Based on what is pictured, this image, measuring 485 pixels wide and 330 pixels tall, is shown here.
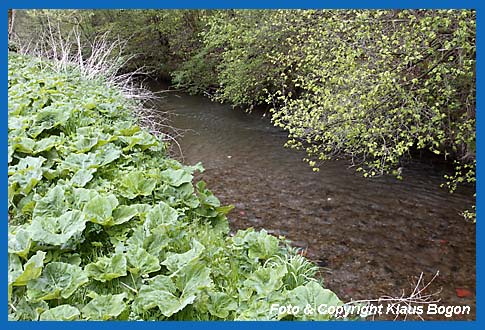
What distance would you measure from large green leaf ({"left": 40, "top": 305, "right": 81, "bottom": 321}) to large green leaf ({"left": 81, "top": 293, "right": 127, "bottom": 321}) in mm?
64

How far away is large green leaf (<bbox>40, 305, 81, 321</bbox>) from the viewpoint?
200 cm

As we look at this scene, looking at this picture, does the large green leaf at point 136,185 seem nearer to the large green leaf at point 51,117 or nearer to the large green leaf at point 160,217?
the large green leaf at point 160,217

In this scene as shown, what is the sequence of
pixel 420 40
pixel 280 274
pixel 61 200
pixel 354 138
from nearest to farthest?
pixel 280 274, pixel 61 200, pixel 420 40, pixel 354 138

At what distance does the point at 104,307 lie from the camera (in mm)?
2090

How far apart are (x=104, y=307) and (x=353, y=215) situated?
453 cm

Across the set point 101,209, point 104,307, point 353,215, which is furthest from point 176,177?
point 353,215

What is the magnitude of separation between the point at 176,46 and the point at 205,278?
15555 mm

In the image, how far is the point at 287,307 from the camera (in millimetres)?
2150

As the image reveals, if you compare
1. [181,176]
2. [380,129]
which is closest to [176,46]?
[380,129]

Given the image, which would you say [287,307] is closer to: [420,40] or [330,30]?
[420,40]

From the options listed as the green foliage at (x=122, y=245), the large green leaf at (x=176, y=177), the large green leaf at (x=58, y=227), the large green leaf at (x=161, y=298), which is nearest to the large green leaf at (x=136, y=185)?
the green foliage at (x=122, y=245)

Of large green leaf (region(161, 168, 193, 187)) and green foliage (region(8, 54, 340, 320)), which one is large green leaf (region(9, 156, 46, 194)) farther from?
large green leaf (region(161, 168, 193, 187))

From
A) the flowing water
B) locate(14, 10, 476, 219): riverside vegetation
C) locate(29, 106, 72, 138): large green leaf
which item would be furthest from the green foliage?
locate(14, 10, 476, 219): riverside vegetation

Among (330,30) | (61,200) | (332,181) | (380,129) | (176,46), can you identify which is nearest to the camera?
(61,200)
